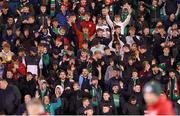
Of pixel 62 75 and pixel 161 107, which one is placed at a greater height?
pixel 62 75

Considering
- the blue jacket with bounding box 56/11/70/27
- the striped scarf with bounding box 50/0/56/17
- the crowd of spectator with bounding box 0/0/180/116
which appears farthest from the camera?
the striped scarf with bounding box 50/0/56/17

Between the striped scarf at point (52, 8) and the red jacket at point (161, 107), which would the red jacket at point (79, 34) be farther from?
the red jacket at point (161, 107)

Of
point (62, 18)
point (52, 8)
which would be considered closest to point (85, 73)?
point (62, 18)

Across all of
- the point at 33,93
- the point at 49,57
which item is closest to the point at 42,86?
the point at 33,93

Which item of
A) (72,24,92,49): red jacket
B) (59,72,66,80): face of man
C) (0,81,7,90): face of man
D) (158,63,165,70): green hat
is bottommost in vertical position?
(0,81,7,90): face of man

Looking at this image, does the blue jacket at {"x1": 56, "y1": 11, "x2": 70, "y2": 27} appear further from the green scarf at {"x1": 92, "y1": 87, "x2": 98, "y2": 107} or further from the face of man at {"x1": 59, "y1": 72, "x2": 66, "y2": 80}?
the green scarf at {"x1": 92, "y1": 87, "x2": 98, "y2": 107}

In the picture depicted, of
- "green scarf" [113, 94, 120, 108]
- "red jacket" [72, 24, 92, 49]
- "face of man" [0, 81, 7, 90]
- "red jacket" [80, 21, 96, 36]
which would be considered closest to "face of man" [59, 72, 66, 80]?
"green scarf" [113, 94, 120, 108]

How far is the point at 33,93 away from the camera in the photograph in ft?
56.6

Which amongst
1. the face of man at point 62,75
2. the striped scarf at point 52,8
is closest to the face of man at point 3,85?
the face of man at point 62,75

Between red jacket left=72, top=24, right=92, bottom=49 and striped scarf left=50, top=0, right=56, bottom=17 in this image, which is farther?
striped scarf left=50, top=0, right=56, bottom=17

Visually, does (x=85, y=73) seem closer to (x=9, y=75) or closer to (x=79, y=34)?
(x=9, y=75)

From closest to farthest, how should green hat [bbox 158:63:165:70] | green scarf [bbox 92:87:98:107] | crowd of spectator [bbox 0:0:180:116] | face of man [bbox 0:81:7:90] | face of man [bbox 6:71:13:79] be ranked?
1. face of man [bbox 0:81:7:90]
2. green scarf [bbox 92:87:98:107]
3. crowd of spectator [bbox 0:0:180:116]
4. face of man [bbox 6:71:13:79]
5. green hat [bbox 158:63:165:70]

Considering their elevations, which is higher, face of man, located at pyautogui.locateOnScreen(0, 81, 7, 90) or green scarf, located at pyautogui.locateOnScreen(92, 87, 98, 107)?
face of man, located at pyautogui.locateOnScreen(0, 81, 7, 90)

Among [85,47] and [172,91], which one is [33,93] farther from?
[172,91]
